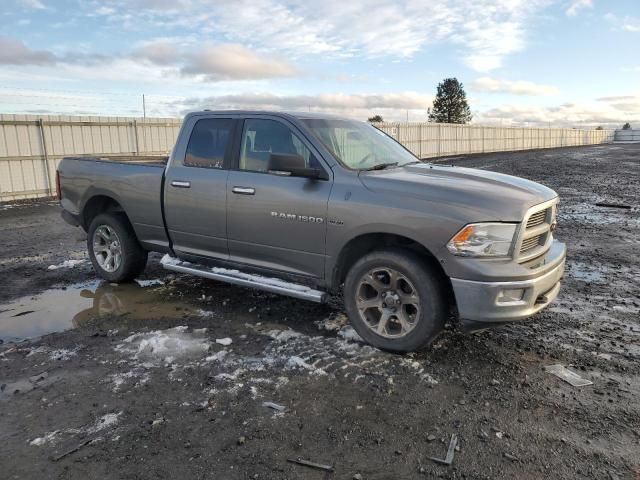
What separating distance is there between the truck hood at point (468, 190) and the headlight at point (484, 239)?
6 centimetres

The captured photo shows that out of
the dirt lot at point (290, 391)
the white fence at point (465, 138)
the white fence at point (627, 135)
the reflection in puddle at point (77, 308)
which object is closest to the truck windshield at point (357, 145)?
the dirt lot at point (290, 391)

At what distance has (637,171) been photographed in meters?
21.0

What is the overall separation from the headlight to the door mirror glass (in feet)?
4.37

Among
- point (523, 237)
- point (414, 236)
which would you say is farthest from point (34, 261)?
point (523, 237)

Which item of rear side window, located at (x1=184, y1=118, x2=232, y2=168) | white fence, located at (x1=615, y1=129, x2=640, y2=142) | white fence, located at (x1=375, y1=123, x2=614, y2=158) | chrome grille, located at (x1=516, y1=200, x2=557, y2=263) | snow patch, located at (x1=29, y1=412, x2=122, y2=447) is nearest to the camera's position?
snow patch, located at (x1=29, y1=412, x2=122, y2=447)

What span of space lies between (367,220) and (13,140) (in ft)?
42.3

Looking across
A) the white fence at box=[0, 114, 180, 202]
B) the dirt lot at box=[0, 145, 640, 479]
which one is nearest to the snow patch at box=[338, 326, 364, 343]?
the dirt lot at box=[0, 145, 640, 479]

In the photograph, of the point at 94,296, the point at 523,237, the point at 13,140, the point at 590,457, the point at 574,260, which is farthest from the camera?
the point at 13,140

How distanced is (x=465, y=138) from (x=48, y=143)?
98.0 feet

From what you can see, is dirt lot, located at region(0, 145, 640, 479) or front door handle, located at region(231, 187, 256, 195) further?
front door handle, located at region(231, 187, 256, 195)

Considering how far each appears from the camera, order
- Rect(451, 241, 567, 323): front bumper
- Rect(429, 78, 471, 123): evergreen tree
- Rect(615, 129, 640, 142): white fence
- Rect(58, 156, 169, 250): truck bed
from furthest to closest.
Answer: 1. Rect(615, 129, 640, 142): white fence
2. Rect(429, 78, 471, 123): evergreen tree
3. Rect(58, 156, 169, 250): truck bed
4. Rect(451, 241, 567, 323): front bumper

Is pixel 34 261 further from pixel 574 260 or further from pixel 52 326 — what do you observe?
pixel 574 260

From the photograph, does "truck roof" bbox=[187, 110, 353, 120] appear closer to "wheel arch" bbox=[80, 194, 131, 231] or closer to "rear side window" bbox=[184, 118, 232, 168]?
"rear side window" bbox=[184, 118, 232, 168]

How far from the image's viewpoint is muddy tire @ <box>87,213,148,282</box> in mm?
6074
